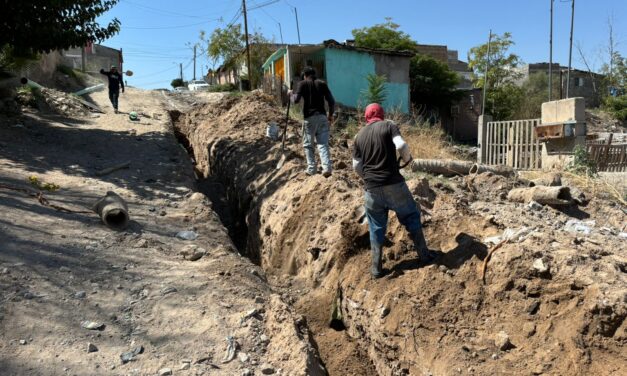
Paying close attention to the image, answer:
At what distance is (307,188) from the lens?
7086mm

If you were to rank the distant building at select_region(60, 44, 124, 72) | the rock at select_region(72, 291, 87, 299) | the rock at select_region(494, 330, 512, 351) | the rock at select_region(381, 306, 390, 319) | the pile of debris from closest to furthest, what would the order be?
the rock at select_region(494, 330, 512, 351)
the rock at select_region(72, 291, 87, 299)
the rock at select_region(381, 306, 390, 319)
the pile of debris
the distant building at select_region(60, 44, 124, 72)

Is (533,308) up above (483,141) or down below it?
below

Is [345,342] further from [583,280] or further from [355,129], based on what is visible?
[355,129]

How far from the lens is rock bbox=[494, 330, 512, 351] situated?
12.0 feet

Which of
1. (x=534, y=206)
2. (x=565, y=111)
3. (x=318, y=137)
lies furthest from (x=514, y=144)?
(x=318, y=137)

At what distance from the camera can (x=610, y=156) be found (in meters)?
11.5

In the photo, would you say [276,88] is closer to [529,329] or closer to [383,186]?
[383,186]

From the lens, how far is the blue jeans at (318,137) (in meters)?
7.26

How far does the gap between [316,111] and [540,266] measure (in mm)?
4181

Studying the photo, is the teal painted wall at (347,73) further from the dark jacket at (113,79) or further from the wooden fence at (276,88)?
the dark jacket at (113,79)

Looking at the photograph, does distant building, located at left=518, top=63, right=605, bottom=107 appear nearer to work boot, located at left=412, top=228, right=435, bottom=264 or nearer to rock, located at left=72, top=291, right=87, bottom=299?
work boot, located at left=412, top=228, right=435, bottom=264

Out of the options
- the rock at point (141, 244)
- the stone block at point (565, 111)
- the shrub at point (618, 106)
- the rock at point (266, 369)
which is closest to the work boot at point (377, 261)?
the rock at point (266, 369)

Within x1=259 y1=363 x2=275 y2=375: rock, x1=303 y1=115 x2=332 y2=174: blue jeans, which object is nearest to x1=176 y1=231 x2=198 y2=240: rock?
x1=303 y1=115 x2=332 y2=174: blue jeans

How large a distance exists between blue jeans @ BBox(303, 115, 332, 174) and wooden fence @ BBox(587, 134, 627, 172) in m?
7.14
